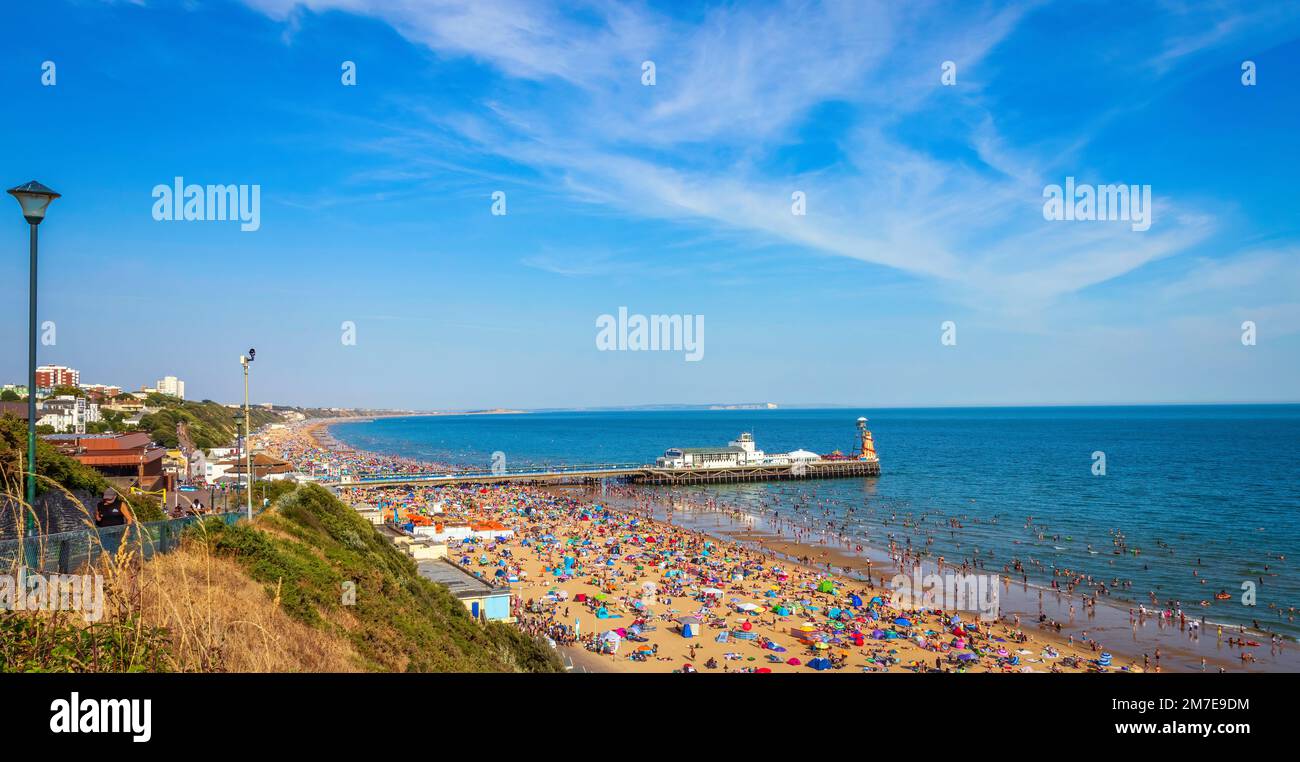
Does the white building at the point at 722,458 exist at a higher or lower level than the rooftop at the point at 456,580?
lower

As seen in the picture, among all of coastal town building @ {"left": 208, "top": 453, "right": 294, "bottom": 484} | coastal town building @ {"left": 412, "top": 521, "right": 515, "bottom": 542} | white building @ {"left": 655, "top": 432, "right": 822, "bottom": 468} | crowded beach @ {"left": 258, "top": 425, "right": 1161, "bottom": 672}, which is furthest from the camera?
white building @ {"left": 655, "top": 432, "right": 822, "bottom": 468}

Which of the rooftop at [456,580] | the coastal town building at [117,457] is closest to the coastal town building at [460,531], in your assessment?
the coastal town building at [117,457]

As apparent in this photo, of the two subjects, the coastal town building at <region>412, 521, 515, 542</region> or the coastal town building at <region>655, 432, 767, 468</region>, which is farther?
the coastal town building at <region>655, 432, 767, 468</region>

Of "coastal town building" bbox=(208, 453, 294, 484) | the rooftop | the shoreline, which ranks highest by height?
"coastal town building" bbox=(208, 453, 294, 484)

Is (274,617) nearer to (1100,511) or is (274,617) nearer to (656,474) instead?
(1100,511)

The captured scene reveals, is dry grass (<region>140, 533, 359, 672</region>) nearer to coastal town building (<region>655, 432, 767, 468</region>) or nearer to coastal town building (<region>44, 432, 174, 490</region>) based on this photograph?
coastal town building (<region>44, 432, 174, 490</region>)

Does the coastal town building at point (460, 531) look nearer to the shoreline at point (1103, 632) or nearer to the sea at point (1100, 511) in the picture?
the shoreline at point (1103, 632)

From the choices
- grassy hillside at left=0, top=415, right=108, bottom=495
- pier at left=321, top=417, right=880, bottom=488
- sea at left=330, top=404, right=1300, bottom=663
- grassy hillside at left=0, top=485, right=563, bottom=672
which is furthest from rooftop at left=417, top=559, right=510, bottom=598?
pier at left=321, top=417, right=880, bottom=488

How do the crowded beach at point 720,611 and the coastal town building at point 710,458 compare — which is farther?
the coastal town building at point 710,458
